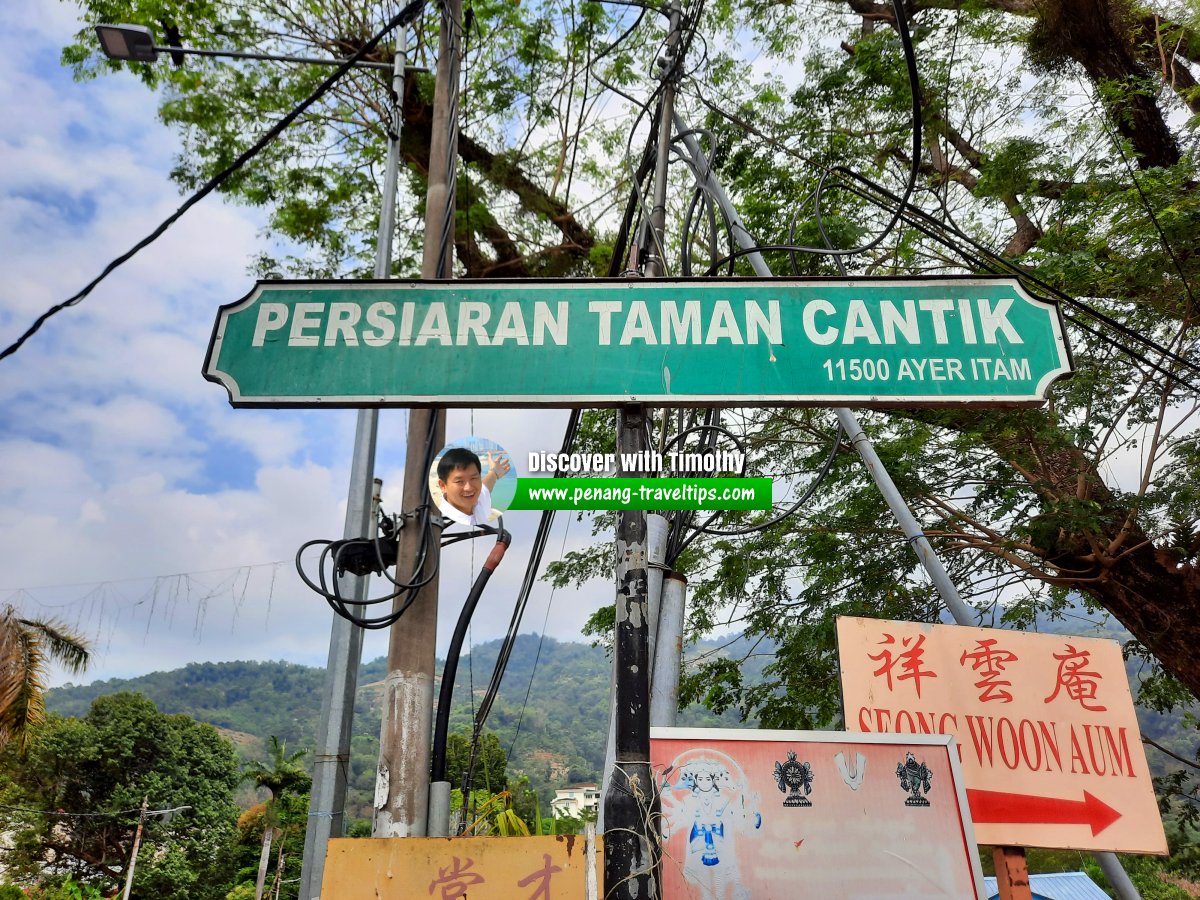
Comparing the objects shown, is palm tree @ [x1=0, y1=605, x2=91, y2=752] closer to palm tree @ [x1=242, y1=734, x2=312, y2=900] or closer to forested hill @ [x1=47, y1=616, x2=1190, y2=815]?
palm tree @ [x1=242, y1=734, x2=312, y2=900]

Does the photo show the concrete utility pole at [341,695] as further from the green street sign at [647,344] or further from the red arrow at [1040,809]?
the red arrow at [1040,809]

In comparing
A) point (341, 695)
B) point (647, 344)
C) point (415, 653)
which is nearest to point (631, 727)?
point (647, 344)

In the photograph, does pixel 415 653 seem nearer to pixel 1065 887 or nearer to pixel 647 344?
pixel 647 344

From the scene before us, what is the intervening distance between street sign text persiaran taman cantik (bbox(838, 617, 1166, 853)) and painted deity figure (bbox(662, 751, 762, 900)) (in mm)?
860

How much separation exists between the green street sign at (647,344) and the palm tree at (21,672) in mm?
13036

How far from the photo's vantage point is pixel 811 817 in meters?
2.31

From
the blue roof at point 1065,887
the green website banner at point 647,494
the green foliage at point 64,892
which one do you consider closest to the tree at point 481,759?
the green foliage at point 64,892

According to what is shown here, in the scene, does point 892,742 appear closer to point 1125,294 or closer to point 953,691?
point 953,691

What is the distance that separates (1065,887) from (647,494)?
1416 cm

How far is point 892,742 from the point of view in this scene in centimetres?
246

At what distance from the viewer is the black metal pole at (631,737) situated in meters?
1.61

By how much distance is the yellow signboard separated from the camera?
2023mm

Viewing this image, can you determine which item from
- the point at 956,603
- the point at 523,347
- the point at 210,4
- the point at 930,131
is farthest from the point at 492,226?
the point at 523,347

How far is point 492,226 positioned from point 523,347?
8.85 metres
